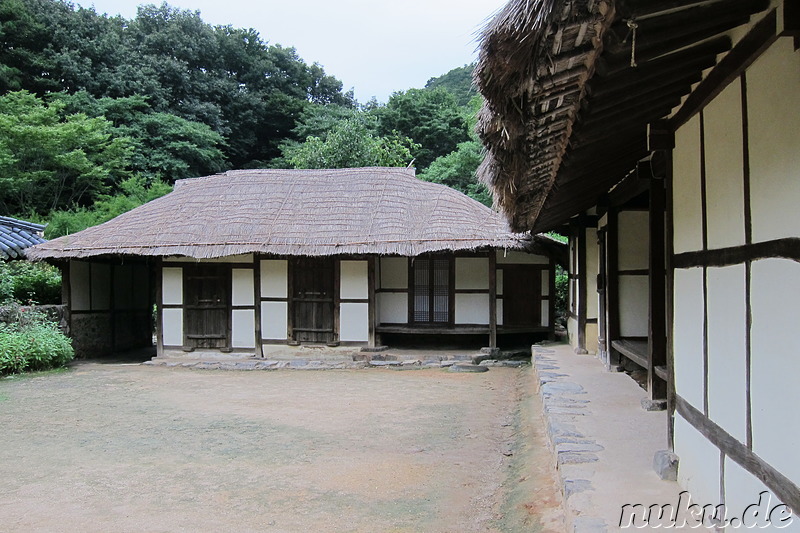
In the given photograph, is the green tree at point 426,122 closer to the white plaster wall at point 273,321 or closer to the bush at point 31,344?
the white plaster wall at point 273,321

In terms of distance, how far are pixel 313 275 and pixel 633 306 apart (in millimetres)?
6793

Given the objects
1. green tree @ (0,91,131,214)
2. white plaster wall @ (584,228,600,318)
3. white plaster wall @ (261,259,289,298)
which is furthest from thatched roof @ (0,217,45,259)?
white plaster wall @ (584,228,600,318)

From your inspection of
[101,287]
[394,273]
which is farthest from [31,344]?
[394,273]

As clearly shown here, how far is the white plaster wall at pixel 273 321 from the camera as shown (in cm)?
1238

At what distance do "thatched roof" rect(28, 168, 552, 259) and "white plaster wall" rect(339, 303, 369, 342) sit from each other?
1480mm

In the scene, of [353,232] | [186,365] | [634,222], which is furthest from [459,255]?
[186,365]

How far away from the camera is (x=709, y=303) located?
322cm

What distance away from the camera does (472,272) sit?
12.6 m

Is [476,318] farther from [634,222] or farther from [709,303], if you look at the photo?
[709,303]

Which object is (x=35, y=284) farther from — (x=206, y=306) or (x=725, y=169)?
(x=725, y=169)

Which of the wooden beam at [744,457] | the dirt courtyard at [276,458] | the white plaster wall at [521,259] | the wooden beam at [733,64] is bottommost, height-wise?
the dirt courtyard at [276,458]

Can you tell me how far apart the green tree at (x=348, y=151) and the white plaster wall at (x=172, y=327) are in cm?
1021

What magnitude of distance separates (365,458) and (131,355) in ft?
33.5

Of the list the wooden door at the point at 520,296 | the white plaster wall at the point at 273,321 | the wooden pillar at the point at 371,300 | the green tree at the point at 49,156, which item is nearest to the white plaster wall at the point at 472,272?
the wooden door at the point at 520,296
